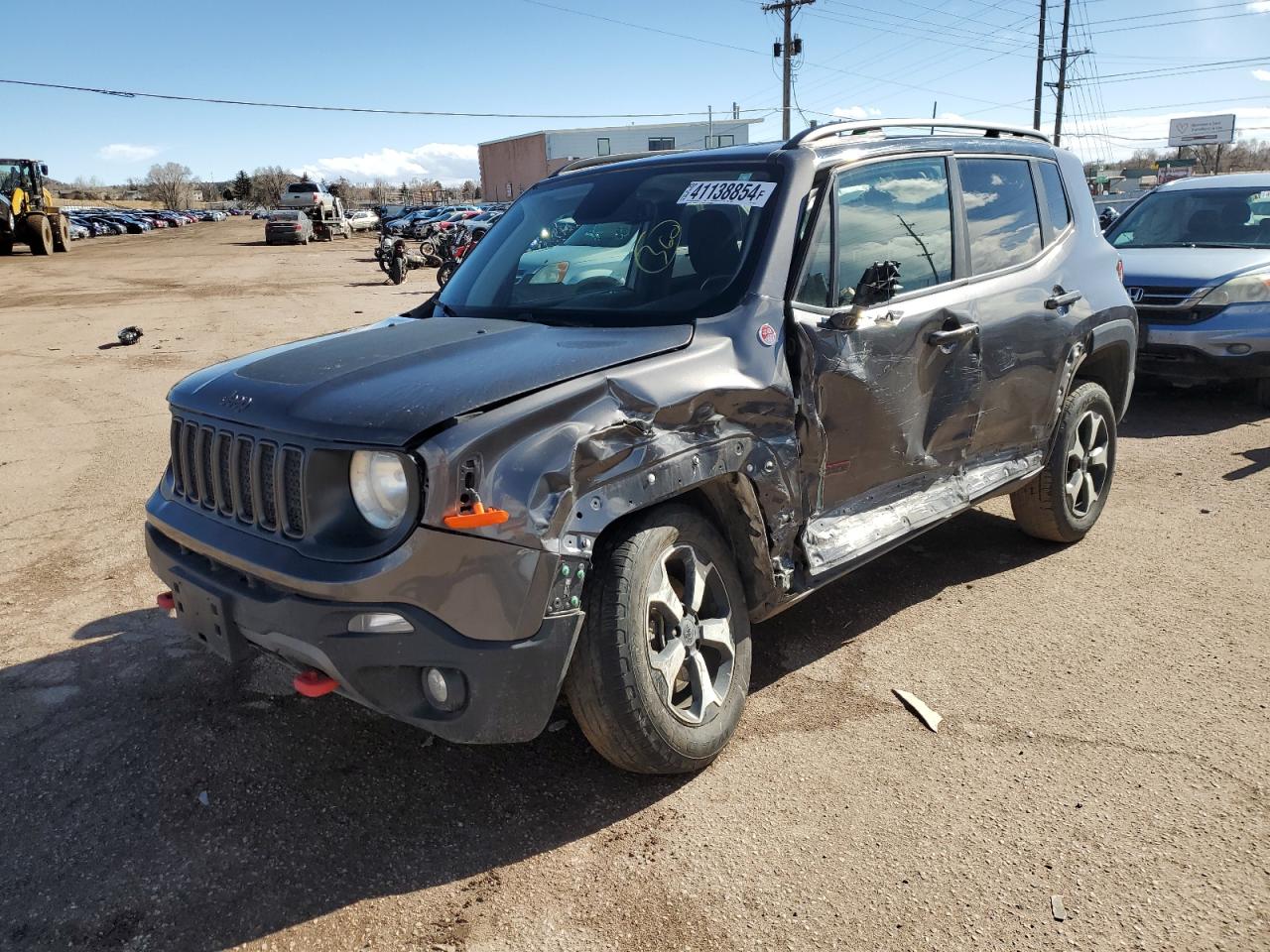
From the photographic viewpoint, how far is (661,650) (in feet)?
9.71

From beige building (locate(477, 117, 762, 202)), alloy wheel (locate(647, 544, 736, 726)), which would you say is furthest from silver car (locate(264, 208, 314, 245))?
alloy wheel (locate(647, 544, 736, 726))

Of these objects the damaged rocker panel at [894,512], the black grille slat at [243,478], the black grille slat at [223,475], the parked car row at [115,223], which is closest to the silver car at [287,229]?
the parked car row at [115,223]

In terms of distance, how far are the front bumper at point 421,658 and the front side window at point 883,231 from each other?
1661 mm

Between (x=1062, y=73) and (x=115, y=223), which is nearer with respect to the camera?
(x=1062, y=73)

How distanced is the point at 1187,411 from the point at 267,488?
27.3ft

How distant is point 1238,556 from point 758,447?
3.41 meters

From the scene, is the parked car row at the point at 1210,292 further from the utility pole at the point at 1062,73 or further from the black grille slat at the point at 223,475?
the utility pole at the point at 1062,73

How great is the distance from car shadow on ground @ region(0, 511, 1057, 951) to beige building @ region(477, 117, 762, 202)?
6479 centimetres

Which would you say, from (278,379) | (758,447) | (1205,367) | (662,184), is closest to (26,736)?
(278,379)

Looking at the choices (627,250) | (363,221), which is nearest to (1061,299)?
(627,250)

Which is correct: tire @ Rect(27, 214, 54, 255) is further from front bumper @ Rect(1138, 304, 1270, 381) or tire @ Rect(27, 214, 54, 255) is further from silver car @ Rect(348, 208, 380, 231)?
front bumper @ Rect(1138, 304, 1270, 381)

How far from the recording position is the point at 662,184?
3.82m

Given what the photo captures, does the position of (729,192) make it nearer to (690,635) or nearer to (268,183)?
(690,635)

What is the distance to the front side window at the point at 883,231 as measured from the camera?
347cm
